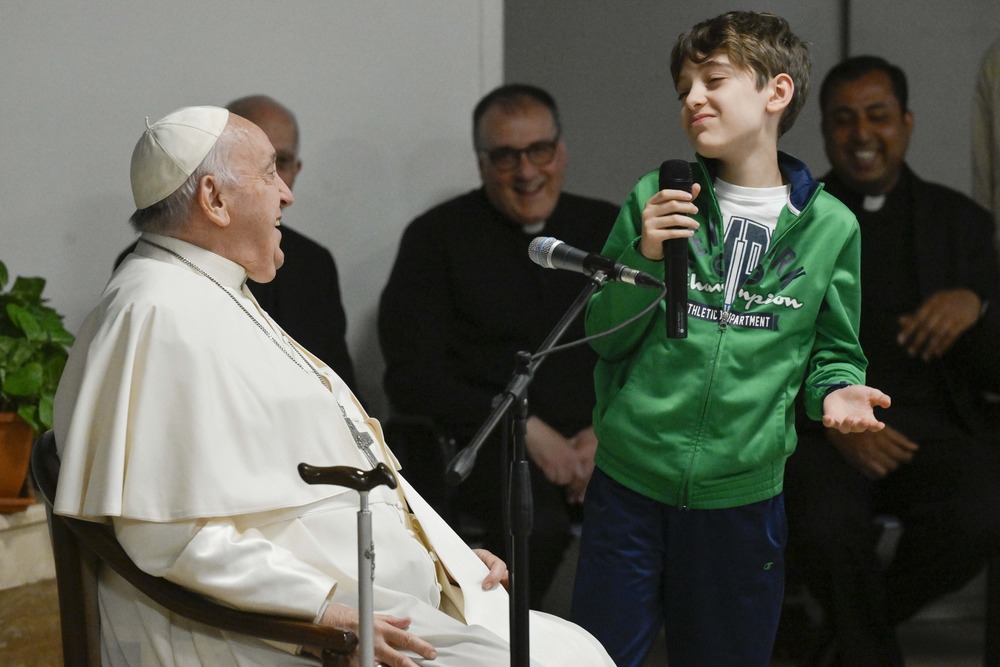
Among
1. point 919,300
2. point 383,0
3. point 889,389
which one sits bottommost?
point 889,389

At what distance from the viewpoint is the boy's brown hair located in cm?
A: 238

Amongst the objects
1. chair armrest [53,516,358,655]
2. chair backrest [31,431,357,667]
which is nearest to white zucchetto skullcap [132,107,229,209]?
chair backrest [31,431,357,667]

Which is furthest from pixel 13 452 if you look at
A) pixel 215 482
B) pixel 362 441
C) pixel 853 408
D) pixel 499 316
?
pixel 853 408

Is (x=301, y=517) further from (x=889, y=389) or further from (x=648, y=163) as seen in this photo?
(x=648, y=163)

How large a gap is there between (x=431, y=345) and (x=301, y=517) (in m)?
2.12

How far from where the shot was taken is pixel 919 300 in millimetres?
4176

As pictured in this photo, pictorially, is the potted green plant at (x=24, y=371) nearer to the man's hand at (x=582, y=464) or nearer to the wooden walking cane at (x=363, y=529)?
the man's hand at (x=582, y=464)

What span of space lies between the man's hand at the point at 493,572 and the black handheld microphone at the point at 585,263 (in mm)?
646

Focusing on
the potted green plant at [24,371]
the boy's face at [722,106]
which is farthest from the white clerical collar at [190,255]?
the potted green plant at [24,371]

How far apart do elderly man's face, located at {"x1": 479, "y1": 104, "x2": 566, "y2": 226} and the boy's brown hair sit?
196 centimetres

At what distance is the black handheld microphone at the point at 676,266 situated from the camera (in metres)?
2.11

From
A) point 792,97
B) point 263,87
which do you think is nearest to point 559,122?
point 263,87

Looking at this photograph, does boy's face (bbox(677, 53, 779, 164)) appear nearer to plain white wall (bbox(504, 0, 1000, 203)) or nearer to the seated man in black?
the seated man in black

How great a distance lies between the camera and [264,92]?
4633 mm
